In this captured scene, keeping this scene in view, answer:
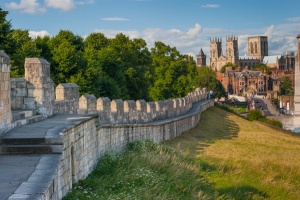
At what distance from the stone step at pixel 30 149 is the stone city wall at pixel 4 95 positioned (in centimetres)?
87

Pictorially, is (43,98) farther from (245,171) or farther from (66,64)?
(66,64)

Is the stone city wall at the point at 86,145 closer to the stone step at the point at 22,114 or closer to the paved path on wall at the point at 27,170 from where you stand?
the paved path on wall at the point at 27,170

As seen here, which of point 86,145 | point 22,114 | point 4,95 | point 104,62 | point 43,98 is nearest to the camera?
point 4,95

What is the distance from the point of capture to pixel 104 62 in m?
43.0

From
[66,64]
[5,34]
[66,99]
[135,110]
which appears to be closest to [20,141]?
[66,99]

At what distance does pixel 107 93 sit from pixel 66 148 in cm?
2908

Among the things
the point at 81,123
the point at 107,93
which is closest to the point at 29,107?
the point at 81,123

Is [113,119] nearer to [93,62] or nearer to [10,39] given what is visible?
[10,39]

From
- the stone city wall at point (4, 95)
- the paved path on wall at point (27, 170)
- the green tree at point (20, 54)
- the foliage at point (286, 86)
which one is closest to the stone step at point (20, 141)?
the paved path on wall at point (27, 170)

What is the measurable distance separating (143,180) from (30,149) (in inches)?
121

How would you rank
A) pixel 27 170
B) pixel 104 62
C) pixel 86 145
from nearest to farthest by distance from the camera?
1. pixel 27 170
2. pixel 86 145
3. pixel 104 62

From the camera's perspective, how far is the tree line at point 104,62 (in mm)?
30567

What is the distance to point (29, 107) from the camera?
1212 centimetres

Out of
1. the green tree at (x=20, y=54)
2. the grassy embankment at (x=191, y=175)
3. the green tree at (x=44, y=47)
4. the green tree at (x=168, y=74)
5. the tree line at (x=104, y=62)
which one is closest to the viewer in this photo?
the grassy embankment at (x=191, y=175)
